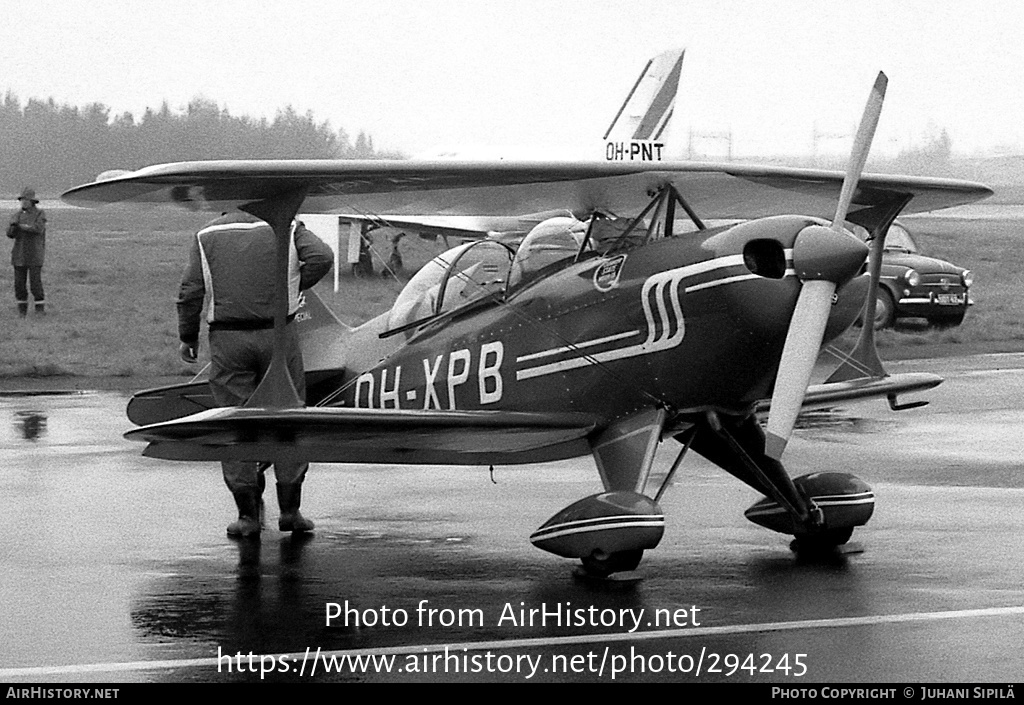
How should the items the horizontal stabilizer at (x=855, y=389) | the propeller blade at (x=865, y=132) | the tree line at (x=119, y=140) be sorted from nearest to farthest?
the propeller blade at (x=865, y=132) < the horizontal stabilizer at (x=855, y=389) < the tree line at (x=119, y=140)

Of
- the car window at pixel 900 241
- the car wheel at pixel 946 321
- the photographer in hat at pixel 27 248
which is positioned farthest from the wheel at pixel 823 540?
the photographer in hat at pixel 27 248

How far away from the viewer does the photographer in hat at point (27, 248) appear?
23564 millimetres

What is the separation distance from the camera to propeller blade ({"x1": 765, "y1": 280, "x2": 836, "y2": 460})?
7.21 metres

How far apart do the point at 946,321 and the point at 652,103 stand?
10.6 meters

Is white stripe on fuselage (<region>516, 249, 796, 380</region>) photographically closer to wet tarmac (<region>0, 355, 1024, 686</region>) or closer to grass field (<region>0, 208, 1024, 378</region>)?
wet tarmac (<region>0, 355, 1024, 686</region>)

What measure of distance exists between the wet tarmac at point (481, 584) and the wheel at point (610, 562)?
8cm

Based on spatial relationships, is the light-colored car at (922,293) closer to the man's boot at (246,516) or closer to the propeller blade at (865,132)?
the propeller blade at (865,132)

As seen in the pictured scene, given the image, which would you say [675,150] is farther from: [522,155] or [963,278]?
[963,278]

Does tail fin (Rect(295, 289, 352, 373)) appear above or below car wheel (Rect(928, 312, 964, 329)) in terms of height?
above

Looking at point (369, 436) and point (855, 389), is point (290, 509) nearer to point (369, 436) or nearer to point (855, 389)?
point (369, 436)

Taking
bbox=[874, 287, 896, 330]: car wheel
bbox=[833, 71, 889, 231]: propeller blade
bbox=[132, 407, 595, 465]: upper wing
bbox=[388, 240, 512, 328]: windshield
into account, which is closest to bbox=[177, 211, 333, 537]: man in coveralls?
bbox=[388, 240, 512, 328]: windshield

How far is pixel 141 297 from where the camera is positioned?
89.4 feet

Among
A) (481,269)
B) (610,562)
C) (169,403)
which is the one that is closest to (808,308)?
(610,562)

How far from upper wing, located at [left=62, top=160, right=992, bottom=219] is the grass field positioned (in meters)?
1.64
